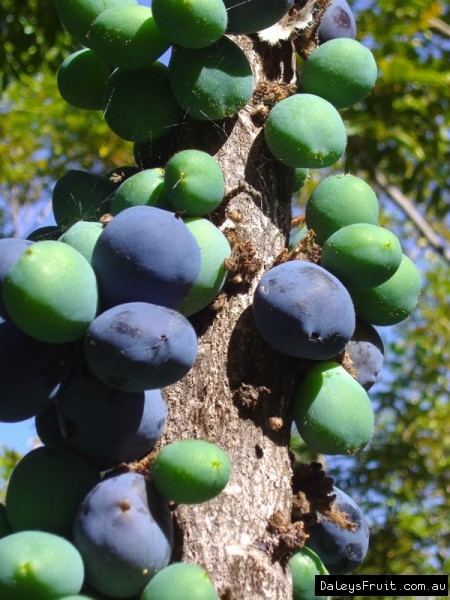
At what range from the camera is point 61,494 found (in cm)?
117

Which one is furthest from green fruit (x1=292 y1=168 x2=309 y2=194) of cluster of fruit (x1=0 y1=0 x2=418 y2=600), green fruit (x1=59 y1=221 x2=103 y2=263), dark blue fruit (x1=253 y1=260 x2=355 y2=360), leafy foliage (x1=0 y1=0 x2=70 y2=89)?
leafy foliage (x1=0 y1=0 x2=70 y2=89)

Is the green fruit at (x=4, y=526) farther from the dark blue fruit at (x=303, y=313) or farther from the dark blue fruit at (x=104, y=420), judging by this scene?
the dark blue fruit at (x=303, y=313)

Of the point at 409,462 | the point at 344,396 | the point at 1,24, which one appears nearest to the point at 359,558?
the point at 344,396

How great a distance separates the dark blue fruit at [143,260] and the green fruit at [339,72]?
59cm

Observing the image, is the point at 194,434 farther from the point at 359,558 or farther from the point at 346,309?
the point at 359,558

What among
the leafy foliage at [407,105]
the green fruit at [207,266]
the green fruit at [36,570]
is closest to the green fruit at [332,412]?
the green fruit at [207,266]

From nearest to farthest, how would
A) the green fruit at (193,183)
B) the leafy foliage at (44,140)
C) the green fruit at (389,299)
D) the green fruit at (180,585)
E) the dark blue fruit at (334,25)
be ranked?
the green fruit at (180,585)
the green fruit at (193,183)
the green fruit at (389,299)
the dark blue fruit at (334,25)
the leafy foliage at (44,140)

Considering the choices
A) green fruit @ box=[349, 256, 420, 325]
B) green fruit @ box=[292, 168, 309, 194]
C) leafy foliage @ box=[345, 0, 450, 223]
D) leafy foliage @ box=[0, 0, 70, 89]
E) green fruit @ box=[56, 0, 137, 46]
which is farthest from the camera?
leafy foliage @ box=[345, 0, 450, 223]

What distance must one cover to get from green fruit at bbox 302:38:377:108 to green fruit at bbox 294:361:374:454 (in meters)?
0.58

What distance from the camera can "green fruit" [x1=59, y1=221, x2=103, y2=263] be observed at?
4.11 ft

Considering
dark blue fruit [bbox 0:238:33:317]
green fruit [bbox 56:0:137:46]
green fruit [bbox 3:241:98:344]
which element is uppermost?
green fruit [bbox 56:0:137:46]

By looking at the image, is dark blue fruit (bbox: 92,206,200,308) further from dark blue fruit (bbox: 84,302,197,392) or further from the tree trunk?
the tree trunk

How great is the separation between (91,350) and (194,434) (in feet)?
0.76

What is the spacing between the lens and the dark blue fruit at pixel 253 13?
154 cm
